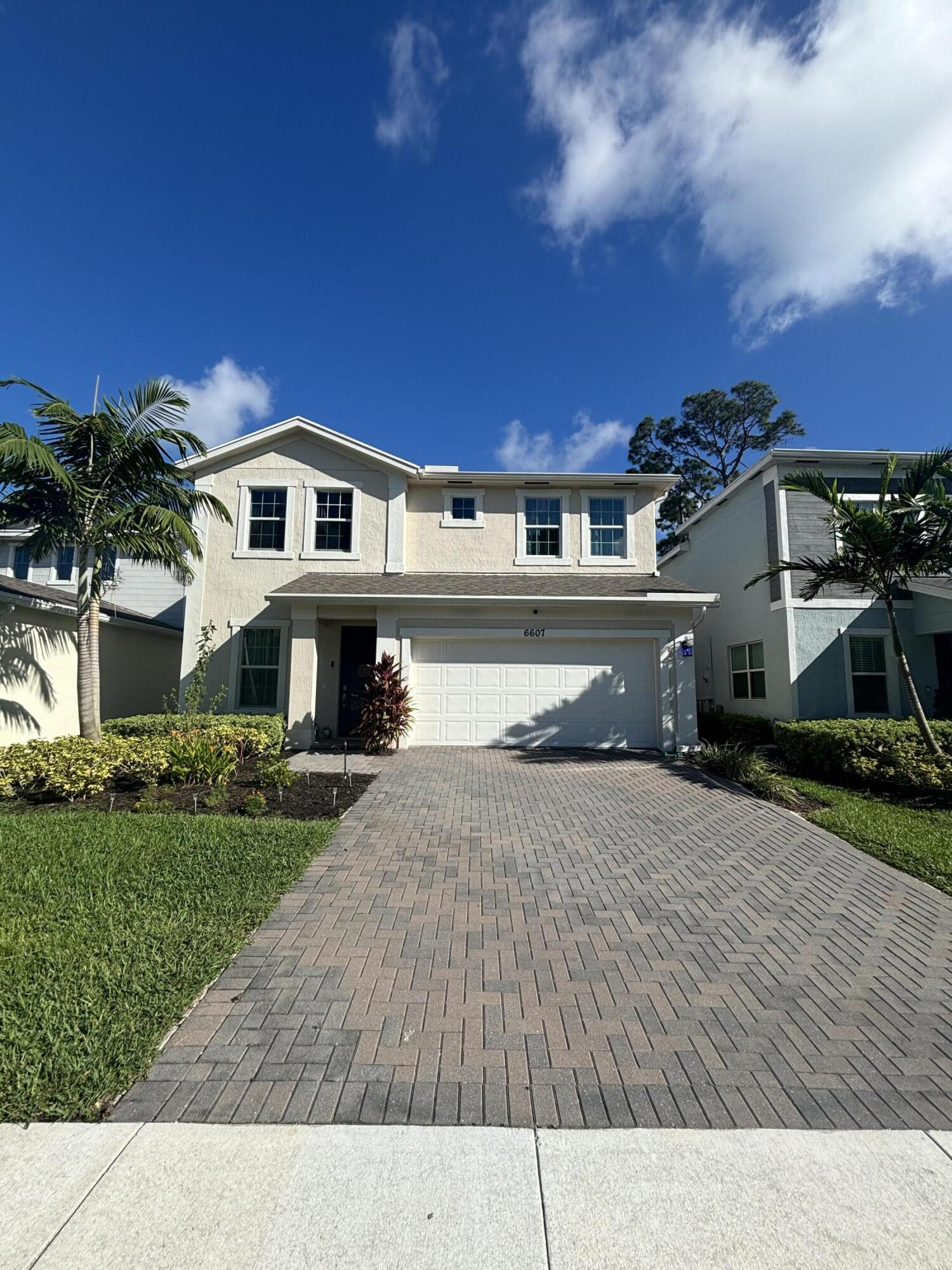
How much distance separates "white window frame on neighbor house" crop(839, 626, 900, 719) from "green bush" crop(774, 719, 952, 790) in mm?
1559

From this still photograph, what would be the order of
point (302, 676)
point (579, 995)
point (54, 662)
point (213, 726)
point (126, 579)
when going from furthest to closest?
point (126, 579) < point (302, 676) < point (54, 662) < point (213, 726) < point (579, 995)

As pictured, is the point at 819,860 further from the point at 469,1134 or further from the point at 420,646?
the point at 420,646

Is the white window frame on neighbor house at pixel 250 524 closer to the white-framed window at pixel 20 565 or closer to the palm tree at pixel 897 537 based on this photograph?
the white-framed window at pixel 20 565

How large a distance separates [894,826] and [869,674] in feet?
22.6

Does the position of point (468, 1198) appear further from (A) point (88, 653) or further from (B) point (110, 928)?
(A) point (88, 653)

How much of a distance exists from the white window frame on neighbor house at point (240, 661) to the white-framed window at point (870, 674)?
13030 millimetres

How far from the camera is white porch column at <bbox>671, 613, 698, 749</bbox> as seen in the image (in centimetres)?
1284

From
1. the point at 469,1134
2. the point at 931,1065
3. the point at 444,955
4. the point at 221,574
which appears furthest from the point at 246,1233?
the point at 221,574

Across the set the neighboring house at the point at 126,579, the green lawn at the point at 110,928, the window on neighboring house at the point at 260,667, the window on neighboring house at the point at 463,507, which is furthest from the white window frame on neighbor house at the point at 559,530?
the neighboring house at the point at 126,579

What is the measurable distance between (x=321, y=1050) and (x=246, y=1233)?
1.02 meters

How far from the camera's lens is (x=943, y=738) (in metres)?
10.2

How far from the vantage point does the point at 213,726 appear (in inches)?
438

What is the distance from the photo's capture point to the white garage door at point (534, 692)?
13.1m

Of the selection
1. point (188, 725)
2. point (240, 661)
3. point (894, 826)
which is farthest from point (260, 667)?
point (894, 826)
